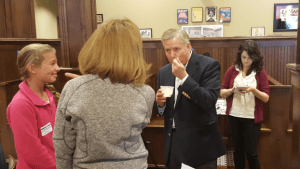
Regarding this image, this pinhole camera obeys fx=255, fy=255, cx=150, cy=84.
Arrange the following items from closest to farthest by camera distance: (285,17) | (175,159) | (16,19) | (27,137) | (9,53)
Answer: (27,137)
(175,159)
(9,53)
(16,19)
(285,17)

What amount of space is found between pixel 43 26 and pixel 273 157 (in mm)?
7309

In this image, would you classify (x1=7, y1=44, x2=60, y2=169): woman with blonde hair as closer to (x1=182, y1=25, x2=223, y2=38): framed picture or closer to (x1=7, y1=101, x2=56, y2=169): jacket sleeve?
(x1=7, y1=101, x2=56, y2=169): jacket sleeve

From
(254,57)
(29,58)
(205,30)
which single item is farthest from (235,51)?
(205,30)

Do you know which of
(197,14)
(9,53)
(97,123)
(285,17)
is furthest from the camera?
(197,14)

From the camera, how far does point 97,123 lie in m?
0.88

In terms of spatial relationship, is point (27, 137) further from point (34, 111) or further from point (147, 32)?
point (147, 32)

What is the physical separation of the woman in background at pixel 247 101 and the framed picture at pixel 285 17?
5.43 m

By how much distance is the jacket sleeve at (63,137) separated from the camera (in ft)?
2.95

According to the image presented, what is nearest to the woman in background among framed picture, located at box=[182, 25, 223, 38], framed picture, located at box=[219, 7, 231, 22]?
framed picture, located at box=[182, 25, 223, 38]

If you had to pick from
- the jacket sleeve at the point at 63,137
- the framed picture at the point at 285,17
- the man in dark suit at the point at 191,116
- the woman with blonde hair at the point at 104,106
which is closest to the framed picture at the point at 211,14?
the framed picture at the point at 285,17

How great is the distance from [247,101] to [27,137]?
193 centimetres

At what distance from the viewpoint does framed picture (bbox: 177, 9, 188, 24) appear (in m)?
7.50

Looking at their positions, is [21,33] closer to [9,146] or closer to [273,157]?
[9,146]

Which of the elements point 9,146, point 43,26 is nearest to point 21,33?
point 9,146
